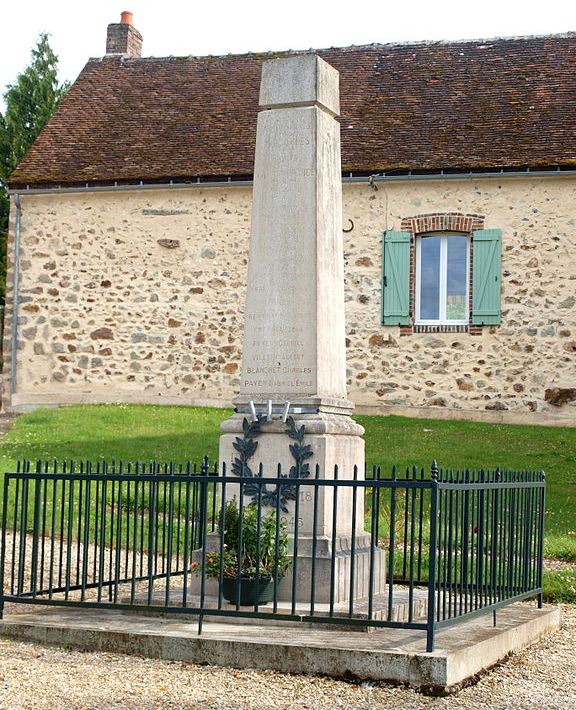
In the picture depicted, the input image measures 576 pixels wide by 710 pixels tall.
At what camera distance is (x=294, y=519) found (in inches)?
295

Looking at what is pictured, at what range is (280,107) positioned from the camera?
806cm

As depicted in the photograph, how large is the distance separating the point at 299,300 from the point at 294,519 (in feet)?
4.66

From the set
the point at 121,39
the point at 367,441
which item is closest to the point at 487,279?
the point at 367,441

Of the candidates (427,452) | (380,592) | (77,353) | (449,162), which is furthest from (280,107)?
(77,353)

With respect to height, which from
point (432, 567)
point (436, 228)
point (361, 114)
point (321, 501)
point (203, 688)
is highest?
point (361, 114)

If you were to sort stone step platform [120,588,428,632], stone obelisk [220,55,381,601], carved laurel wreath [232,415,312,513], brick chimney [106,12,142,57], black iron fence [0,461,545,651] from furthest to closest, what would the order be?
brick chimney [106,12,142,57] → stone obelisk [220,55,381,601] → carved laurel wreath [232,415,312,513] → stone step platform [120,588,428,632] → black iron fence [0,461,545,651]

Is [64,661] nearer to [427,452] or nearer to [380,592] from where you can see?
[380,592]

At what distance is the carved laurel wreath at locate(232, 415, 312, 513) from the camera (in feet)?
24.8

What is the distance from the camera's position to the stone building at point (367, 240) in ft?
60.8

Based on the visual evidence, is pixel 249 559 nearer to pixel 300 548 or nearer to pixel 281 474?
pixel 300 548

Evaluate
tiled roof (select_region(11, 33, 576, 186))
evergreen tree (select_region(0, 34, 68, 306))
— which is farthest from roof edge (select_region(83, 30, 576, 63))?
evergreen tree (select_region(0, 34, 68, 306))

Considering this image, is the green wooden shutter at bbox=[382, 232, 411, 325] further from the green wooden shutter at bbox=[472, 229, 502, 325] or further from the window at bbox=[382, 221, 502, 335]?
the green wooden shutter at bbox=[472, 229, 502, 325]

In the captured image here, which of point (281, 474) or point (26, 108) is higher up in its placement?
point (26, 108)

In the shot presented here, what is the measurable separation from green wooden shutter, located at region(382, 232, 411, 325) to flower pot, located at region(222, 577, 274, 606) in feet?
39.5
